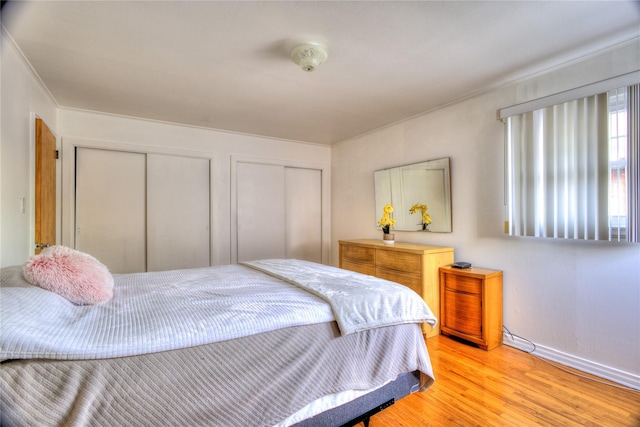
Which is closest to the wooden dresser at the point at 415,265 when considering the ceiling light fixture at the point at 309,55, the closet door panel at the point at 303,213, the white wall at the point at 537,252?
the white wall at the point at 537,252

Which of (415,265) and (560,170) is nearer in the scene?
(560,170)

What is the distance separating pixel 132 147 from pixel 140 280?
2.30 meters

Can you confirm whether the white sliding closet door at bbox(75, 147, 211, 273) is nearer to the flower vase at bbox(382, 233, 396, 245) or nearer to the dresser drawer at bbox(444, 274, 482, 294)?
the flower vase at bbox(382, 233, 396, 245)

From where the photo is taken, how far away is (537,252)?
2.40 m

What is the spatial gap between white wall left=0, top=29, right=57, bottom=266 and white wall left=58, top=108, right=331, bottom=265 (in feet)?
2.61

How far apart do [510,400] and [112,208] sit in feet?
13.5

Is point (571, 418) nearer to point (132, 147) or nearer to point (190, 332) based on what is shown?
point (190, 332)

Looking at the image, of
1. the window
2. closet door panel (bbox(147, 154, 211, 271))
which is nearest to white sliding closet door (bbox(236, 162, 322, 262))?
closet door panel (bbox(147, 154, 211, 271))

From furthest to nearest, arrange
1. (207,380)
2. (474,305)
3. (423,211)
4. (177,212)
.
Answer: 1. (177,212)
2. (423,211)
3. (474,305)
4. (207,380)

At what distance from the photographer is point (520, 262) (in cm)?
251

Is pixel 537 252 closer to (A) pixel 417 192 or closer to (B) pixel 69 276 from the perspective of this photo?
(A) pixel 417 192

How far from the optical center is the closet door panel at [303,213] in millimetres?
4586

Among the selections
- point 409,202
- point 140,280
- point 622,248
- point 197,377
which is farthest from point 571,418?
point 140,280

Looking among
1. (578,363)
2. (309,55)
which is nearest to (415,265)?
(578,363)
